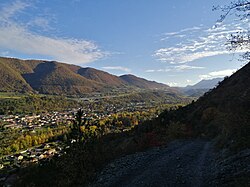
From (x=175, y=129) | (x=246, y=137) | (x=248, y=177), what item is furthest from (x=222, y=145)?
(x=175, y=129)

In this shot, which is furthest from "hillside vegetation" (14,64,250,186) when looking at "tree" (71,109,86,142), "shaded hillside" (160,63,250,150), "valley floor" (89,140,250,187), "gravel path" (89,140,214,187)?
"gravel path" (89,140,214,187)

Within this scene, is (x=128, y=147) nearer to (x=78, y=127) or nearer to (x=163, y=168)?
(x=78, y=127)

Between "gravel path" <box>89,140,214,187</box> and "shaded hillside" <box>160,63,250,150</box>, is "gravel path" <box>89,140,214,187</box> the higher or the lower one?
the lower one

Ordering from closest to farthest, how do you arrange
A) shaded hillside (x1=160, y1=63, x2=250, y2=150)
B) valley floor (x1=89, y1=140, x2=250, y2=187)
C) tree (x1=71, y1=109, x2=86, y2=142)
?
valley floor (x1=89, y1=140, x2=250, y2=187), shaded hillside (x1=160, y1=63, x2=250, y2=150), tree (x1=71, y1=109, x2=86, y2=142)

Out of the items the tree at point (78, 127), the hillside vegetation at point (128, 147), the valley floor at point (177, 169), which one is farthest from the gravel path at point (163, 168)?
the tree at point (78, 127)

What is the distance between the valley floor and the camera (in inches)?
310

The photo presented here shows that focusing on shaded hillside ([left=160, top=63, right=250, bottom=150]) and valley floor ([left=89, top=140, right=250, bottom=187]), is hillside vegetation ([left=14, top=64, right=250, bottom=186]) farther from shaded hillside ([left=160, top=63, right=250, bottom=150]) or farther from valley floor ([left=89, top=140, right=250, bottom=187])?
valley floor ([left=89, top=140, right=250, bottom=187])

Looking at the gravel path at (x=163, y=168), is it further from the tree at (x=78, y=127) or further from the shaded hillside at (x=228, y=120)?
the tree at (x=78, y=127)

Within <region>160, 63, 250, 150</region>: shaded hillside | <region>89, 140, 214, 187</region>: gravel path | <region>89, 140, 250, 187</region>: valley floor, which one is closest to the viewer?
<region>89, 140, 250, 187</region>: valley floor

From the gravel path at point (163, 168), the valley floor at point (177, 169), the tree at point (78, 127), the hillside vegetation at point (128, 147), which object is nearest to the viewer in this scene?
the valley floor at point (177, 169)

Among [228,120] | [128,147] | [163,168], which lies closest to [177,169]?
[163,168]

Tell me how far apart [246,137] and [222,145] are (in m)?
1.67

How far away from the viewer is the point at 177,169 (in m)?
9.64

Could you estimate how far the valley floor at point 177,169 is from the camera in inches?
310
